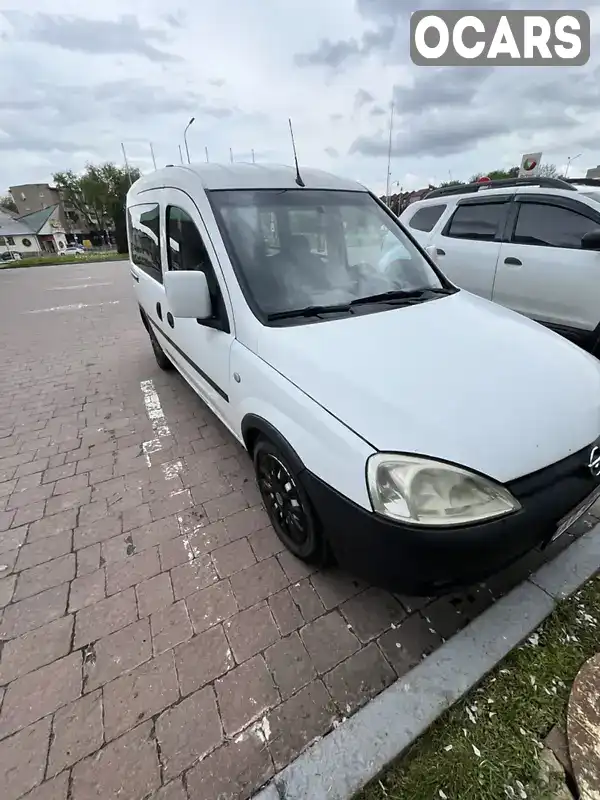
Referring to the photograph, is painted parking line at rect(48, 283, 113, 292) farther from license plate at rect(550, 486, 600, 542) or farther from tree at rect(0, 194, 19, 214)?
tree at rect(0, 194, 19, 214)

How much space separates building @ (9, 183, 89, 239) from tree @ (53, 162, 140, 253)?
1.44 metres

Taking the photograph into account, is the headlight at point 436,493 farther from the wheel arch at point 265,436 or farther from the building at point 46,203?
the building at point 46,203

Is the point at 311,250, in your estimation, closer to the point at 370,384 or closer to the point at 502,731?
the point at 370,384

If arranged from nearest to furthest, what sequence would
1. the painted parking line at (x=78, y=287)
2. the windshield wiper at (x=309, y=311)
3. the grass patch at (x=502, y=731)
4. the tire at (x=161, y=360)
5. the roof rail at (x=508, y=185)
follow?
the grass patch at (x=502, y=731)
the windshield wiper at (x=309, y=311)
the roof rail at (x=508, y=185)
the tire at (x=161, y=360)
the painted parking line at (x=78, y=287)

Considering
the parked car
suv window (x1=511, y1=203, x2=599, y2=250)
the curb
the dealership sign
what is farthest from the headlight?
the parked car

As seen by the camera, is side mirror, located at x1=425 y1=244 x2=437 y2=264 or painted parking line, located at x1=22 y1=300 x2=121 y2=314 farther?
painted parking line, located at x1=22 y1=300 x2=121 y2=314

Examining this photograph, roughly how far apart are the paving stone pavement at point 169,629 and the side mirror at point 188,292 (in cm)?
133

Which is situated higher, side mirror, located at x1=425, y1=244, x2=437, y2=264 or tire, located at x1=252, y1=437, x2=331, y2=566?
side mirror, located at x1=425, y1=244, x2=437, y2=264

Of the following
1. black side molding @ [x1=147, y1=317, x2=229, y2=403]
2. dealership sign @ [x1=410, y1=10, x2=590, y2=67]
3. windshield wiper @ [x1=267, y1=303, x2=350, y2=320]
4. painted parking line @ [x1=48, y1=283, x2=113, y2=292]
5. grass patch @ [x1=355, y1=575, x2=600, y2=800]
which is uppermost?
dealership sign @ [x1=410, y1=10, x2=590, y2=67]

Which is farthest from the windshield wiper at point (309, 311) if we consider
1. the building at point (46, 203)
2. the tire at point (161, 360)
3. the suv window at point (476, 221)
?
the building at point (46, 203)

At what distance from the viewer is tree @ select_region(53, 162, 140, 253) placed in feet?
185

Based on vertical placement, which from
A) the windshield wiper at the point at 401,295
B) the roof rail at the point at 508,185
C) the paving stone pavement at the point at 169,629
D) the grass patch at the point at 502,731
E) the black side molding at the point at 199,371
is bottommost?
the paving stone pavement at the point at 169,629

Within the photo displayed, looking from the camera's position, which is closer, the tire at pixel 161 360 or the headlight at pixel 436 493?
the headlight at pixel 436 493

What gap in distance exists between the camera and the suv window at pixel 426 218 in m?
5.62
